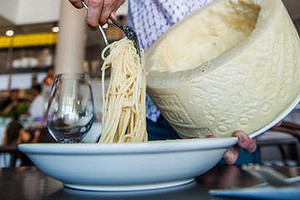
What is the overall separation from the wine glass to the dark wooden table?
9cm

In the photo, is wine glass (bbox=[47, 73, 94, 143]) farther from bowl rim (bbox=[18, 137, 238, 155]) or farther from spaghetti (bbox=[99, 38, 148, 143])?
bowl rim (bbox=[18, 137, 238, 155])

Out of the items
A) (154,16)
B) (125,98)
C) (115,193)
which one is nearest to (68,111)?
(125,98)

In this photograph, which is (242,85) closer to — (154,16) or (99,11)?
(99,11)

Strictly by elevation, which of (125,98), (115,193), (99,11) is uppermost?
(99,11)

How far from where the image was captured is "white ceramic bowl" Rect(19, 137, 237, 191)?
0.98 ft

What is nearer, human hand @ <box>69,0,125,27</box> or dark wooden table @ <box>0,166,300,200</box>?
dark wooden table @ <box>0,166,300,200</box>

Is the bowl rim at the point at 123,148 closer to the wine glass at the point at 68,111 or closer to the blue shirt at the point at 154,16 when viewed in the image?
the wine glass at the point at 68,111

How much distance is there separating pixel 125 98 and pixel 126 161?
0.75ft

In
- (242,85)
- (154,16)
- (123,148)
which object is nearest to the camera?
(123,148)

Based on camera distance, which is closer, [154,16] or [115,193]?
[115,193]

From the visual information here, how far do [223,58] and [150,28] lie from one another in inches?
16.7

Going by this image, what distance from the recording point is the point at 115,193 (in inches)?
13.6

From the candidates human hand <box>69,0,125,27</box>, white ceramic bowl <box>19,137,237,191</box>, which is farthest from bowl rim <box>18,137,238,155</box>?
human hand <box>69,0,125,27</box>

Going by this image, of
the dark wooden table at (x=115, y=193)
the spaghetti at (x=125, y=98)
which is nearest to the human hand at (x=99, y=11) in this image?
the spaghetti at (x=125, y=98)
